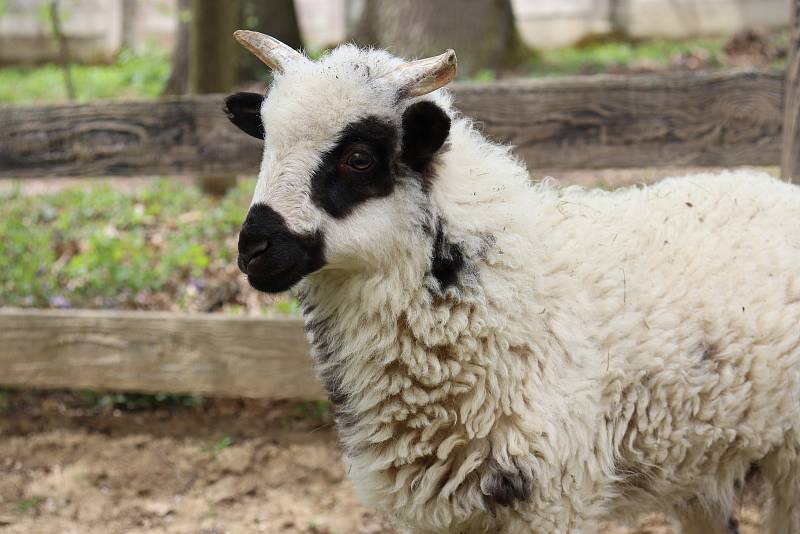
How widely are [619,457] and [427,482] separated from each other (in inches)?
26.1

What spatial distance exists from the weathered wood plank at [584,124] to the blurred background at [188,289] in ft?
0.89

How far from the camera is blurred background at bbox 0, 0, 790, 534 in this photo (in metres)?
4.36

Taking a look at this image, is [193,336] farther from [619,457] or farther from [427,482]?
[619,457]

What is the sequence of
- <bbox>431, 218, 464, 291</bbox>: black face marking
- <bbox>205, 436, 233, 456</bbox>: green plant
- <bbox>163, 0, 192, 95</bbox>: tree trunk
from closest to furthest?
<bbox>431, 218, 464, 291</bbox>: black face marking
<bbox>205, 436, 233, 456</bbox>: green plant
<bbox>163, 0, 192, 95</bbox>: tree trunk

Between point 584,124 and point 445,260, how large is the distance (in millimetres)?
1854

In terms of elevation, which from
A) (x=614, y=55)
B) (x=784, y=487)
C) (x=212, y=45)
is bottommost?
(x=614, y=55)

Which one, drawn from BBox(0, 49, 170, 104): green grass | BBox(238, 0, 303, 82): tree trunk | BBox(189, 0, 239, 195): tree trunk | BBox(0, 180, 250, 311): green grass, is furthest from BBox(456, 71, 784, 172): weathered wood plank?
BBox(0, 49, 170, 104): green grass

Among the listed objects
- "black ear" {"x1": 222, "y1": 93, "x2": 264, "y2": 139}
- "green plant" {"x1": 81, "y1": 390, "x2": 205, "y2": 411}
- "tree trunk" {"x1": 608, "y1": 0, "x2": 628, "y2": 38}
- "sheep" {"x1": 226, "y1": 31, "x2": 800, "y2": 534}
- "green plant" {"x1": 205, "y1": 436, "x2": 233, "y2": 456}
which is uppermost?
"black ear" {"x1": 222, "y1": 93, "x2": 264, "y2": 139}

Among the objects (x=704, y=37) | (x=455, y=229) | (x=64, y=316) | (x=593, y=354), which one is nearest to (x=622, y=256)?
(x=593, y=354)

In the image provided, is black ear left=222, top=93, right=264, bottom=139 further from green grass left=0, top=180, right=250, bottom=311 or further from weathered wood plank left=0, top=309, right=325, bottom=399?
green grass left=0, top=180, right=250, bottom=311

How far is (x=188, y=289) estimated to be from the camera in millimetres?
6148

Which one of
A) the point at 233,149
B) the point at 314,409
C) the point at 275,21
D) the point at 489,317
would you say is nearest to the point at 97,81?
the point at 275,21

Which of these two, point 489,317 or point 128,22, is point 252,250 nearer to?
point 489,317

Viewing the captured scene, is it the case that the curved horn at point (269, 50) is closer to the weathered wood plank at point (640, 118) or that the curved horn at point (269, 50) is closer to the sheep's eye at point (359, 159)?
the sheep's eye at point (359, 159)
